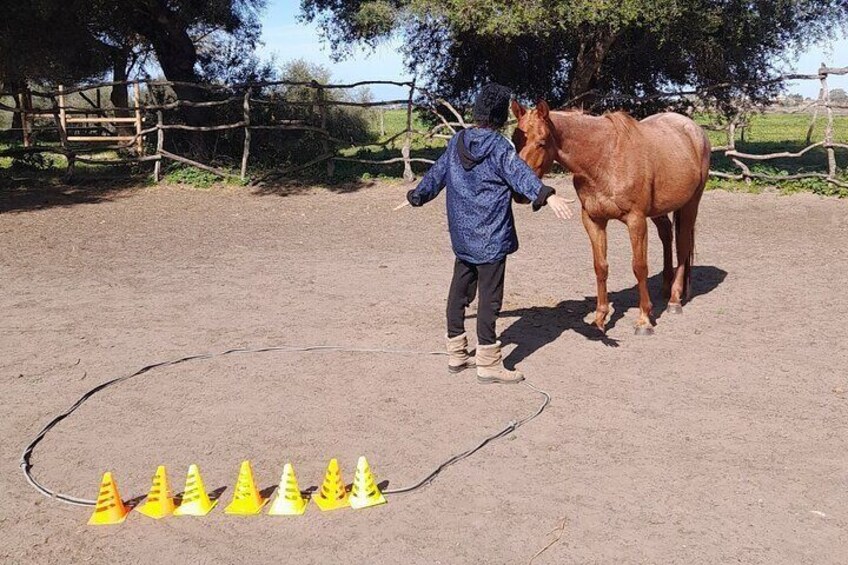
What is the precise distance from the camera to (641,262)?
6621 mm

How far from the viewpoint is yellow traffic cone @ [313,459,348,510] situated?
3.75m

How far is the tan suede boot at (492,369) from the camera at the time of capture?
17.8 feet

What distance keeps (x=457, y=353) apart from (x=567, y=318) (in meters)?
1.81

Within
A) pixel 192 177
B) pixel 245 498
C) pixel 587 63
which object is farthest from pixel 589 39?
pixel 245 498

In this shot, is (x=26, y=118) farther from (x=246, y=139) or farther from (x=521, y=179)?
(x=521, y=179)

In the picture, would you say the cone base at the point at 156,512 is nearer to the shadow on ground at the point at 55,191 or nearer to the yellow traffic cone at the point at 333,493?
the yellow traffic cone at the point at 333,493

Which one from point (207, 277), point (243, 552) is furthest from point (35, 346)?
point (243, 552)

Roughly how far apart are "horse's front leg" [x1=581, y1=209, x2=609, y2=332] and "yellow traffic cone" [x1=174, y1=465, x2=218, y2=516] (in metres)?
3.86

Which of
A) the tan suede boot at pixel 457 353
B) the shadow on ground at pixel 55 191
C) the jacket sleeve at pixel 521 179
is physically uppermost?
the jacket sleeve at pixel 521 179

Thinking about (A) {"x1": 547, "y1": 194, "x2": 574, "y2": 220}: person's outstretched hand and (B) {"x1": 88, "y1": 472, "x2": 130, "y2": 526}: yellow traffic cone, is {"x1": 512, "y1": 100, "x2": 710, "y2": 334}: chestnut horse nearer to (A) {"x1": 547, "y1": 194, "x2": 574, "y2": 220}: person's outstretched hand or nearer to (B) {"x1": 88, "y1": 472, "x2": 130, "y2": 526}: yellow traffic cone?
(A) {"x1": 547, "y1": 194, "x2": 574, "y2": 220}: person's outstretched hand

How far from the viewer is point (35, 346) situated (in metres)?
6.25

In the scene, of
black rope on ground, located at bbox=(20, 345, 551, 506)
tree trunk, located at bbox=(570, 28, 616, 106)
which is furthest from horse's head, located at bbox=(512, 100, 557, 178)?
tree trunk, located at bbox=(570, 28, 616, 106)

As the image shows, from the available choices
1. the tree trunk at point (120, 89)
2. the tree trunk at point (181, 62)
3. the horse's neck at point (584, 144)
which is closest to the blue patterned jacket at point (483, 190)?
the horse's neck at point (584, 144)

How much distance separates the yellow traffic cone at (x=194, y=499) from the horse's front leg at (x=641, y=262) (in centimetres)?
404
